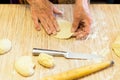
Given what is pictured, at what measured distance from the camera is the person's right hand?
0.93 meters

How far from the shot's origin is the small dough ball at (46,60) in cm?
79

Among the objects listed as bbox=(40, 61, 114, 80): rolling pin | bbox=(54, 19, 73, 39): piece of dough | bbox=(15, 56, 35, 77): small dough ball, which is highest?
bbox=(54, 19, 73, 39): piece of dough

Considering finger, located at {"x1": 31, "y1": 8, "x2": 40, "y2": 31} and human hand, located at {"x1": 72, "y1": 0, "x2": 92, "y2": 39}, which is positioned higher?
human hand, located at {"x1": 72, "y1": 0, "x2": 92, "y2": 39}

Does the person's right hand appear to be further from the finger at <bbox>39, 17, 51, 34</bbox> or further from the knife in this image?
the knife

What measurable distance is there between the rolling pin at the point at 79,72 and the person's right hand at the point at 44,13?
21 centimetres

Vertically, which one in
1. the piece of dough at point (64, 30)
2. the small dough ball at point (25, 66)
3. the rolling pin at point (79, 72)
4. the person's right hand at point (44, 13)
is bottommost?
the small dough ball at point (25, 66)

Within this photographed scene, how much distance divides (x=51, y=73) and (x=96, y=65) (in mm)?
141

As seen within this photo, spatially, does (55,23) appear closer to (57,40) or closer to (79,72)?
(57,40)

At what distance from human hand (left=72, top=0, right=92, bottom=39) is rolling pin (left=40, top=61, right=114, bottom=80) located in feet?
0.47

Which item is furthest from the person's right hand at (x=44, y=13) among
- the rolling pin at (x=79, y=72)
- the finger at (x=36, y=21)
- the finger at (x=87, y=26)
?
the rolling pin at (x=79, y=72)

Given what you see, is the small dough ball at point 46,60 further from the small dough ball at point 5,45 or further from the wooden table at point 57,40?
the small dough ball at point 5,45

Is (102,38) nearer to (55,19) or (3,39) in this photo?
(55,19)

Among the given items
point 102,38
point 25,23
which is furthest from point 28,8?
point 102,38

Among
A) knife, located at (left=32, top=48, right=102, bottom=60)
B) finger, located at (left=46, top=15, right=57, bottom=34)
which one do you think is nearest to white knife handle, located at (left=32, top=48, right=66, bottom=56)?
knife, located at (left=32, top=48, right=102, bottom=60)
